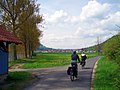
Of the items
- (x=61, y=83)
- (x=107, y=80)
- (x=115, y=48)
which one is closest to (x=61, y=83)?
(x=61, y=83)

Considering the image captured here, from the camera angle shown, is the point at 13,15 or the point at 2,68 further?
the point at 13,15

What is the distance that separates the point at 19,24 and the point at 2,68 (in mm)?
32655

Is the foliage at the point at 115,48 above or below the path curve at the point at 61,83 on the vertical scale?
above

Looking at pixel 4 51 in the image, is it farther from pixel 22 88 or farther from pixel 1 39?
pixel 22 88

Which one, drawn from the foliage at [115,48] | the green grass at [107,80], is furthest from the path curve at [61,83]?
the foliage at [115,48]

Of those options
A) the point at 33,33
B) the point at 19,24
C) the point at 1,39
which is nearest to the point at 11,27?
the point at 19,24

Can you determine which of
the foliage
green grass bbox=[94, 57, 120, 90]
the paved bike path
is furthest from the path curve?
the foliage

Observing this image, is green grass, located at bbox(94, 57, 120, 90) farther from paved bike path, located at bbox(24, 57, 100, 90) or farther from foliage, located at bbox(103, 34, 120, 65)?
foliage, located at bbox(103, 34, 120, 65)

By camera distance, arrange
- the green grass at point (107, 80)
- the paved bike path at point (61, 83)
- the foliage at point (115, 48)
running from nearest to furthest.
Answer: the foliage at point (115, 48), the green grass at point (107, 80), the paved bike path at point (61, 83)

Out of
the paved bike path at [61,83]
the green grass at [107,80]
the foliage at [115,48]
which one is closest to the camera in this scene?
the foliage at [115,48]

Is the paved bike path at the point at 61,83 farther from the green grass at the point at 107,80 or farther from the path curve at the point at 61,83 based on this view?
the green grass at the point at 107,80

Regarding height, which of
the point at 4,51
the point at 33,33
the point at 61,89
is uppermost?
the point at 33,33

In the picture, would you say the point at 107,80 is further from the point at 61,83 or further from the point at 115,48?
the point at 115,48

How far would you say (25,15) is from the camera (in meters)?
50.2
